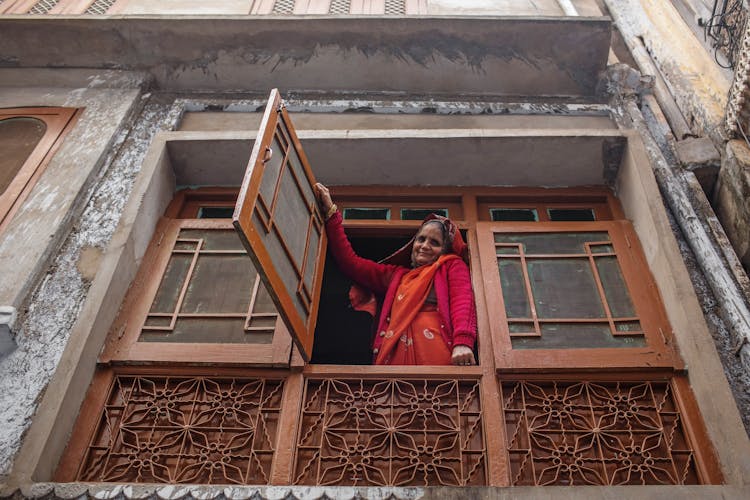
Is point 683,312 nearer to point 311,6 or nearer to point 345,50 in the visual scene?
point 345,50

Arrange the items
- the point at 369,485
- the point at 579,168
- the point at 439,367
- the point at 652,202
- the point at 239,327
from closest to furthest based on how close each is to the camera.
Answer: the point at 369,485
the point at 439,367
the point at 239,327
the point at 652,202
the point at 579,168

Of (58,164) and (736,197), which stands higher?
(58,164)

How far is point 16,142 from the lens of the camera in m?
5.48

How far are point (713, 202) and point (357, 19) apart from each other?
10.6 ft

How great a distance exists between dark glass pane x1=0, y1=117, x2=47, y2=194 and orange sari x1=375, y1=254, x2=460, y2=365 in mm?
3033

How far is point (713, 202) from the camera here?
5.24 meters

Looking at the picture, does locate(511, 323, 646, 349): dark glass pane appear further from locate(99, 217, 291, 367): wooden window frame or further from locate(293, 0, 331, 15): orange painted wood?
locate(293, 0, 331, 15): orange painted wood

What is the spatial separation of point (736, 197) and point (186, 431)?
4.01m

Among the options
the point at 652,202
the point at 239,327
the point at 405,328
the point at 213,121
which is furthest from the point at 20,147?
the point at 652,202

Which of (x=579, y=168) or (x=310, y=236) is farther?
(x=579, y=168)

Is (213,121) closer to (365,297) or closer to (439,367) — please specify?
(365,297)

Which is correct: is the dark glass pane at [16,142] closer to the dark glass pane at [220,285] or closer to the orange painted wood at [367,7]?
the dark glass pane at [220,285]

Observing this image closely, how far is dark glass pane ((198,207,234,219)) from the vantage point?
17.0ft

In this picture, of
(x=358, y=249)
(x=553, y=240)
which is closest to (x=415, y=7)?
(x=358, y=249)
